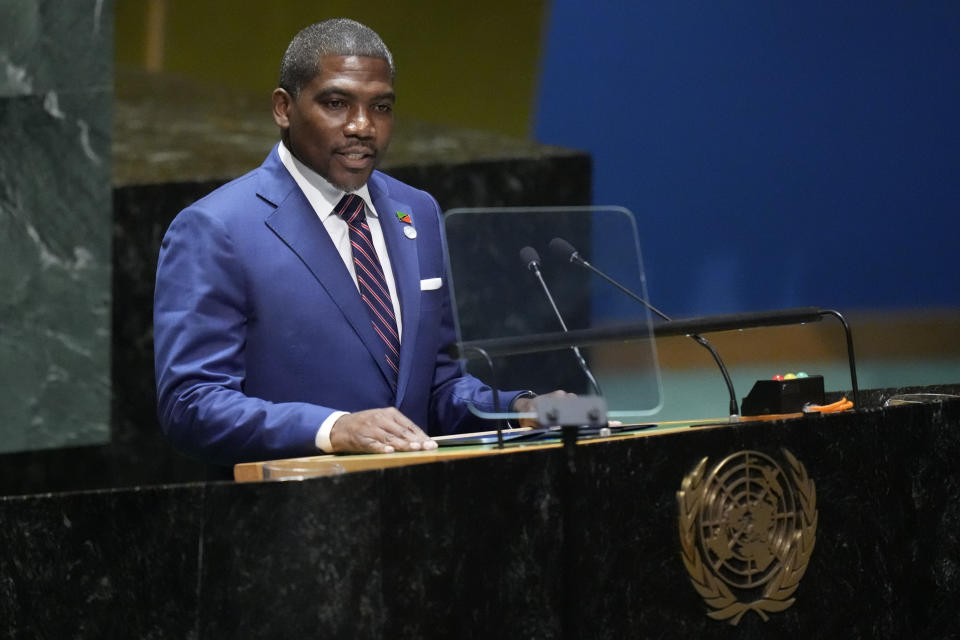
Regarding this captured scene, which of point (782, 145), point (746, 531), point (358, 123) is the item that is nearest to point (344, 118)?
point (358, 123)

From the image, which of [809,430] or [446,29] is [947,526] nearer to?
[809,430]

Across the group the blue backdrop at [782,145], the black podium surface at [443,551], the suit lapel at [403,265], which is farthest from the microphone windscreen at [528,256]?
the blue backdrop at [782,145]

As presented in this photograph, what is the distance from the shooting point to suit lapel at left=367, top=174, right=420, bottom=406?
272 cm

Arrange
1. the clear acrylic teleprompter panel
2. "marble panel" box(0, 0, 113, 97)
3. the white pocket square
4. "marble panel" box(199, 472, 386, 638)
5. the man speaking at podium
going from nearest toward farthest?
"marble panel" box(199, 472, 386, 638) → the clear acrylic teleprompter panel → the man speaking at podium → the white pocket square → "marble panel" box(0, 0, 113, 97)

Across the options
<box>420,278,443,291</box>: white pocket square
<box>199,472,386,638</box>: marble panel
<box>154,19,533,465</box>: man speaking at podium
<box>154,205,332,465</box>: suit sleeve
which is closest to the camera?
<box>199,472,386,638</box>: marble panel

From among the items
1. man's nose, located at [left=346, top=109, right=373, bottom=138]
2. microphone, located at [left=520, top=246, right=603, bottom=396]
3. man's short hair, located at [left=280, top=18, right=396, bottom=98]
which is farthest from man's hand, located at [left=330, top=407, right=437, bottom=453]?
man's short hair, located at [left=280, top=18, right=396, bottom=98]

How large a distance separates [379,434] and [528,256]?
1.12ft

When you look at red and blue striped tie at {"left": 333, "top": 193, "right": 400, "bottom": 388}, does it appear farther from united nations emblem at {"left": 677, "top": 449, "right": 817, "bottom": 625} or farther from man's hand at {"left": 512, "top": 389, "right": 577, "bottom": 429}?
united nations emblem at {"left": 677, "top": 449, "right": 817, "bottom": 625}

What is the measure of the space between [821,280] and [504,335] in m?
3.17

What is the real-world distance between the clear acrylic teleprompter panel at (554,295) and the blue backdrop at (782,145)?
9.54 feet

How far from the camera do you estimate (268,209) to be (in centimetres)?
271

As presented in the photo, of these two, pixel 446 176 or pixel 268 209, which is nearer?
pixel 268 209

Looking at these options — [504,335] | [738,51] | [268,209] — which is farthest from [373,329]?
[738,51]

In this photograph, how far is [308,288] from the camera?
2668 millimetres
